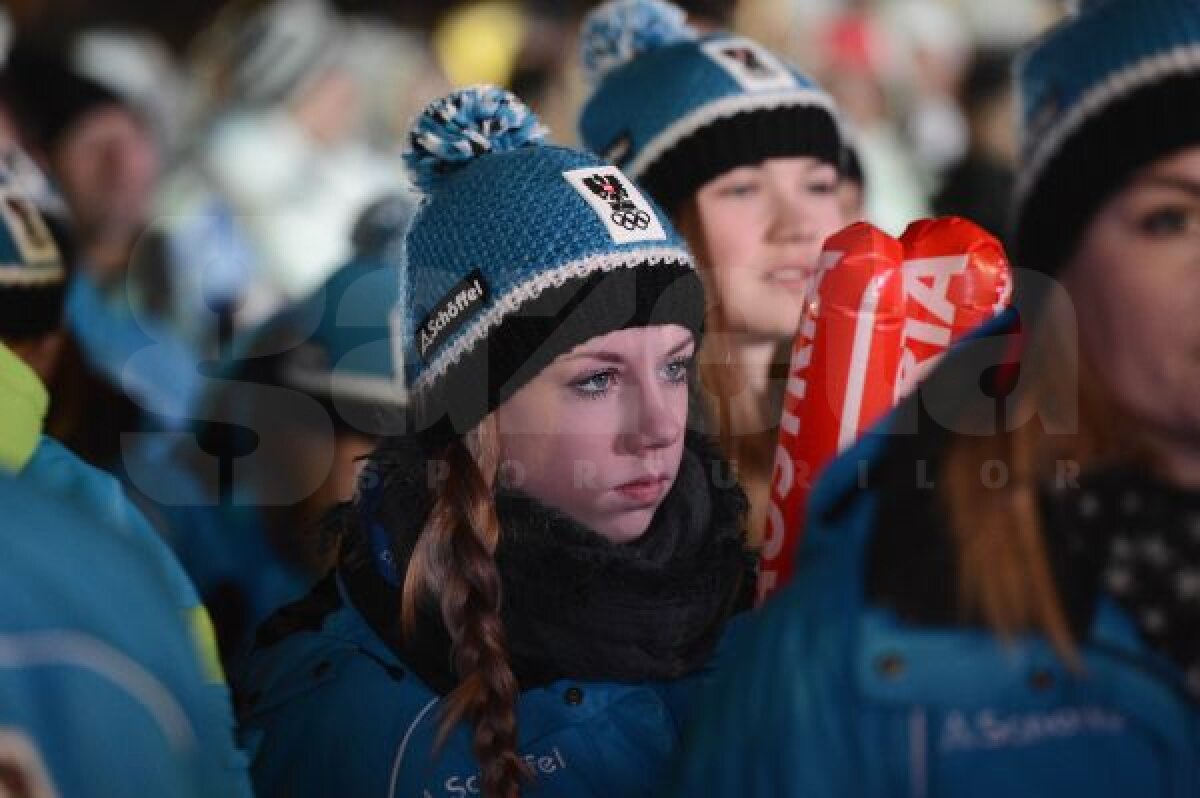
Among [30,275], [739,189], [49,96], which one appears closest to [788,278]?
[739,189]

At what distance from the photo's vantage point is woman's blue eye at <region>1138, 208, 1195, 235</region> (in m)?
Result: 1.34

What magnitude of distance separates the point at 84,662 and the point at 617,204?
1.24 m

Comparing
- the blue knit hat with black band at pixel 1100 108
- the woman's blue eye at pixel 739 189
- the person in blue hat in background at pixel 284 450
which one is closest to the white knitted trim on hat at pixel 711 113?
the woman's blue eye at pixel 739 189

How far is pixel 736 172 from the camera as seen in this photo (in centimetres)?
330

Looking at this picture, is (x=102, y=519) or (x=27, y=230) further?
(x=27, y=230)

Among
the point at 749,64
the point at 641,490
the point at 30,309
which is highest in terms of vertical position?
the point at 749,64

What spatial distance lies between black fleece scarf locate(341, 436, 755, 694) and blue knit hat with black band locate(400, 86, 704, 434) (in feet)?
0.64

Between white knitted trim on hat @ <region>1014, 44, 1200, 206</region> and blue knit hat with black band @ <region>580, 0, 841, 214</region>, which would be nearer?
white knitted trim on hat @ <region>1014, 44, 1200, 206</region>

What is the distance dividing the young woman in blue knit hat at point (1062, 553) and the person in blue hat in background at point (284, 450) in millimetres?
2282

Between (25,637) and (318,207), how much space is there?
682cm

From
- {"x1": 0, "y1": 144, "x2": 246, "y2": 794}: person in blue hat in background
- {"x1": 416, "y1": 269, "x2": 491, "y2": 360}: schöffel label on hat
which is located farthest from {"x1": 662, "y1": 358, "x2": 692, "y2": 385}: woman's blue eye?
{"x1": 0, "y1": 144, "x2": 246, "y2": 794}: person in blue hat in background

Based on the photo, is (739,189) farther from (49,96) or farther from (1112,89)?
(49,96)

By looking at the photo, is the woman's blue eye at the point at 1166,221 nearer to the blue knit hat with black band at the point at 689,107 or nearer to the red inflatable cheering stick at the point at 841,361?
the red inflatable cheering stick at the point at 841,361

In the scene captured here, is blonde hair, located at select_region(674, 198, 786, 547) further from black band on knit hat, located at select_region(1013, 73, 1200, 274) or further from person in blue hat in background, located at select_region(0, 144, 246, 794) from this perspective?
black band on knit hat, located at select_region(1013, 73, 1200, 274)
